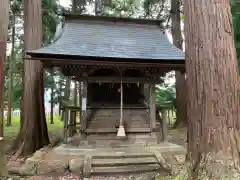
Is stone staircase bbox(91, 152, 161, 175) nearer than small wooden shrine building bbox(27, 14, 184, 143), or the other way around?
stone staircase bbox(91, 152, 161, 175)

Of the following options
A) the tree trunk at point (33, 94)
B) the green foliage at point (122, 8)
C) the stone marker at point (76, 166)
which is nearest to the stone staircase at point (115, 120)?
the stone marker at point (76, 166)

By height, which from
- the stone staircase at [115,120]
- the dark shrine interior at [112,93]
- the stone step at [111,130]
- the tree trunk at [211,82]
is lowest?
the stone step at [111,130]

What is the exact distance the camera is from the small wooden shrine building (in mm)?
7536

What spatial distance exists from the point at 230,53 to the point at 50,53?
508 cm

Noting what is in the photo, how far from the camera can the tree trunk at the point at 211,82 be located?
319cm

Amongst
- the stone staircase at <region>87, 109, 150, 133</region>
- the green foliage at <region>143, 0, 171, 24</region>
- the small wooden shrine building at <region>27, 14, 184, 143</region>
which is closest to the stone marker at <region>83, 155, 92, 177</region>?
the small wooden shrine building at <region>27, 14, 184, 143</region>

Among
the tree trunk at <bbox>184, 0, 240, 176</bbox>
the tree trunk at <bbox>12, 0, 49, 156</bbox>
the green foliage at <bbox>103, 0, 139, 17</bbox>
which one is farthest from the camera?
the green foliage at <bbox>103, 0, 139, 17</bbox>

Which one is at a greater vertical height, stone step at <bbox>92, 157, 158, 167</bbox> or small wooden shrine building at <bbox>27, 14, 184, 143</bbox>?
small wooden shrine building at <bbox>27, 14, 184, 143</bbox>

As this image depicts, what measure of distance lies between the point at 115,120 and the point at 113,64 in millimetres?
2115

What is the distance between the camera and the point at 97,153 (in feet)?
23.2

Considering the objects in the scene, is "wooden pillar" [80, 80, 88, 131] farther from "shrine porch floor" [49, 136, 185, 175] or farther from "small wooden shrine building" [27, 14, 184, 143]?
"shrine porch floor" [49, 136, 185, 175]

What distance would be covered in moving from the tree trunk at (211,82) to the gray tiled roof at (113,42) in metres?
4.18

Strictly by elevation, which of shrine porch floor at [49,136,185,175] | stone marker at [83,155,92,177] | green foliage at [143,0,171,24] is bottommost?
shrine porch floor at [49,136,185,175]

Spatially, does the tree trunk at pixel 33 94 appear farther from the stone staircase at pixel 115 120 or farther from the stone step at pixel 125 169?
the stone step at pixel 125 169
